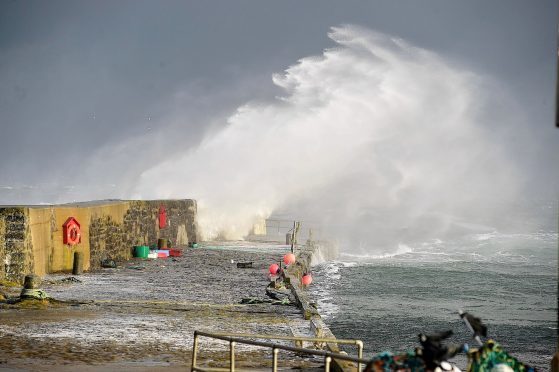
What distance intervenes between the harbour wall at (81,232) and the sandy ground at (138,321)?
0.66 metres

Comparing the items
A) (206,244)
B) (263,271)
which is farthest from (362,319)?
(206,244)

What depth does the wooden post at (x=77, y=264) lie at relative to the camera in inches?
923

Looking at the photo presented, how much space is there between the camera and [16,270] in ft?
69.0

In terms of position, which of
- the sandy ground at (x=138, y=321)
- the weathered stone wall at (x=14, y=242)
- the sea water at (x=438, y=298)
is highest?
the weathered stone wall at (x=14, y=242)

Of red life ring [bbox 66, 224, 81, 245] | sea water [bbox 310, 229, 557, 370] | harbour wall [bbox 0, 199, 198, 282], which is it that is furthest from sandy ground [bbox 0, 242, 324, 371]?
sea water [bbox 310, 229, 557, 370]

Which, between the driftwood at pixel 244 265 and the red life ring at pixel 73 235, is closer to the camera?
the red life ring at pixel 73 235

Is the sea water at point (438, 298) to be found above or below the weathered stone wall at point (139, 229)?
below

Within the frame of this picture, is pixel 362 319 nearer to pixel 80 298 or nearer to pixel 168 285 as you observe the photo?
pixel 168 285

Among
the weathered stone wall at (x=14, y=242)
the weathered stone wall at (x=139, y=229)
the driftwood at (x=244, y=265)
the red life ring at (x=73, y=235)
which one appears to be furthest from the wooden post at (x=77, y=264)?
the driftwood at (x=244, y=265)

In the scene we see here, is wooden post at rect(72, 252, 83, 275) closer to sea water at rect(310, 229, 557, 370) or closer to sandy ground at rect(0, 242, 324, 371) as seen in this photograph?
sandy ground at rect(0, 242, 324, 371)

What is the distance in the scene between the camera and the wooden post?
23438 millimetres

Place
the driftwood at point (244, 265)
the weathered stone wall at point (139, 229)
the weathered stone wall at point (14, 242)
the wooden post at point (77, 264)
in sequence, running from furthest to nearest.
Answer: the driftwood at point (244, 265)
the weathered stone wall at point (139, 229)
the wooden post at point (77, 264)
the weathered stone wall at point (14, 242)

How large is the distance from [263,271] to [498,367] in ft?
68.3

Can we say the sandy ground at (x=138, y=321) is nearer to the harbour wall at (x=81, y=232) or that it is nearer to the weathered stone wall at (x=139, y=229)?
the harbour wall at (x=81, y=232)
